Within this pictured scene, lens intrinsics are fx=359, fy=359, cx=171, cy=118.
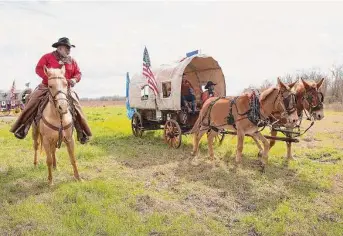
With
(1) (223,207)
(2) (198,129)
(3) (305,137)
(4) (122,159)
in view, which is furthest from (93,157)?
(3) (305,137)

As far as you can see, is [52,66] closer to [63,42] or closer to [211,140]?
[63,42]

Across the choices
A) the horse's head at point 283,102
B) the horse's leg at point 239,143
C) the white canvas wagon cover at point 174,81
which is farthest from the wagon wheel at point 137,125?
the horse's head at point 283,102

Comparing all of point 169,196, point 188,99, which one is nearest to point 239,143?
point 169,196

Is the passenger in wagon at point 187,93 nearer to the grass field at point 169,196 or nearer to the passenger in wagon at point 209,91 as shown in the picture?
the passenger in wagon at point 209,91

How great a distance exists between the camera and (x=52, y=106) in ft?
25.2

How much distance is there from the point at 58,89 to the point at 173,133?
237 inches

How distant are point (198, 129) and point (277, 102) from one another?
3.10 meters

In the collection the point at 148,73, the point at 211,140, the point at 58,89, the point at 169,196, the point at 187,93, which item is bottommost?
the point at 169,196

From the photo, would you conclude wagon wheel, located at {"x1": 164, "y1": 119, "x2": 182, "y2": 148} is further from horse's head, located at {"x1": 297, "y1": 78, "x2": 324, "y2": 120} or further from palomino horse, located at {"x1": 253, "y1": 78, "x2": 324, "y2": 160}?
horse's head, located at {"x1": 297, "y1": 78, "x2": 324, "y2": 120}

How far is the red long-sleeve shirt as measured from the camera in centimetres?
795

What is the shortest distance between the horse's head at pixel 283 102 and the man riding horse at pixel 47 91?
15.4 feet

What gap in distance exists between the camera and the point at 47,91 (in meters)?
8.08

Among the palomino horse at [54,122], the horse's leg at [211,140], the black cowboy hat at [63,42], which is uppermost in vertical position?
the black cowboy hat at [63,42]

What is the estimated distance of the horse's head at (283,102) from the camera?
876cm
